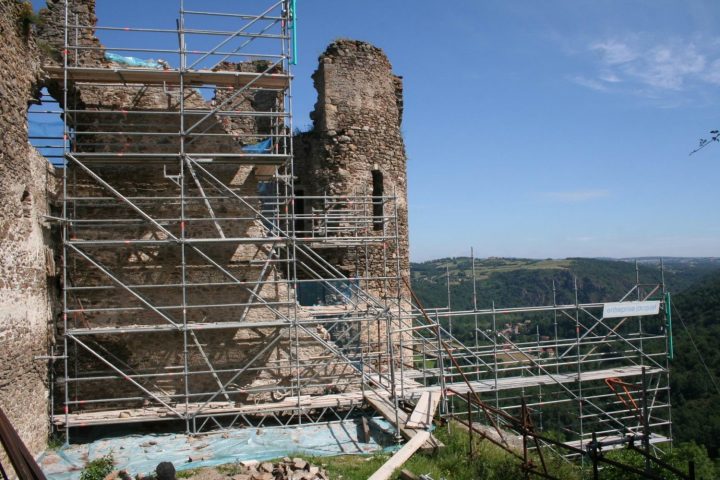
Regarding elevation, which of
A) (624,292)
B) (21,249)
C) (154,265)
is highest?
(21,249)

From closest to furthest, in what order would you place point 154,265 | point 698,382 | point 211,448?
point 211,448 → point 154,265 → point 698,382

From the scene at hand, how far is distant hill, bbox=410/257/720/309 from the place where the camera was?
66.3m

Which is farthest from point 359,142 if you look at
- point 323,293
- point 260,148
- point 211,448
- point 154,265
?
point 211,448

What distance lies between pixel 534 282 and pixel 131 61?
228ft

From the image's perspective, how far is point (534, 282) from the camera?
7388 cm

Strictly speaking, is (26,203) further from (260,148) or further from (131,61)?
(260,148)

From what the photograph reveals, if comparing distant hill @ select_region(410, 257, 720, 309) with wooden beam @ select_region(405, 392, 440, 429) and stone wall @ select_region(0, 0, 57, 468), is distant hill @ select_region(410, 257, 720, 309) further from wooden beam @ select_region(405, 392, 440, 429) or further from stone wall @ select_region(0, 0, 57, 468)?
stone wall @ select_region(0, 0, 57, 468)

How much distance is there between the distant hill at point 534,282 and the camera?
217ft

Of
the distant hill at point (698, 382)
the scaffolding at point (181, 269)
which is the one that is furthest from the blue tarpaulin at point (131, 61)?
the distant hill at point (698, 382)

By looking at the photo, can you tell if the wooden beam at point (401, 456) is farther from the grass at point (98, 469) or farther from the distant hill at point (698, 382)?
the distant hill at point (698, 382)

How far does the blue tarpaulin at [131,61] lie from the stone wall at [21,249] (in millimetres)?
1530

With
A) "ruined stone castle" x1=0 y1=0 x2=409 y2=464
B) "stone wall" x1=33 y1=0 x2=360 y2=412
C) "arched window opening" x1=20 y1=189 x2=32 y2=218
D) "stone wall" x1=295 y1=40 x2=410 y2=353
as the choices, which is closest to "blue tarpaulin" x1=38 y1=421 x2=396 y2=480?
"ruined stone castle" x1=0 y1=0 x2=409 y2=464

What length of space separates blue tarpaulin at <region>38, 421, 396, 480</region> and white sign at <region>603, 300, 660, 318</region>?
591 centimetres

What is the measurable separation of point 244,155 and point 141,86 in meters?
2.31
